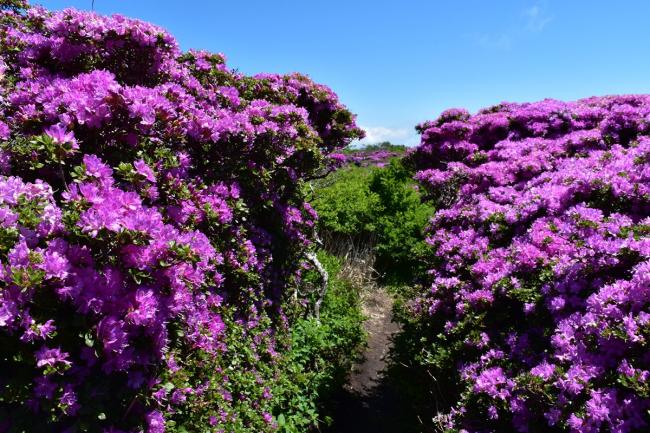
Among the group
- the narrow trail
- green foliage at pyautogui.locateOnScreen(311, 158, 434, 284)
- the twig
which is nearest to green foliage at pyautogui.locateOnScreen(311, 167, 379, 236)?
green foliage at pyautogui.locateOnScreen(311, 158, 434, 284)

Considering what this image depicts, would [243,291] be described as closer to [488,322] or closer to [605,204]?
[488,322]

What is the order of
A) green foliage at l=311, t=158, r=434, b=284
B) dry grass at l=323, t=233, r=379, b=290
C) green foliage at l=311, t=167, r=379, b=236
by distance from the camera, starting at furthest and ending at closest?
green foliage at l=311, t=158, r=434, b=284 → green foliage at l=311, t=167, r=379, b=236 → dry grass at l=323, t=233, r=379, b=290

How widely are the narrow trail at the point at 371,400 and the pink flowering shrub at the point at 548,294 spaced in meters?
1.92

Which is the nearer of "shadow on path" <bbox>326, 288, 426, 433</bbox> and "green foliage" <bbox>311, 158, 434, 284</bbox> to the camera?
"shadow on path" <bbox>326, 288, 426, 433</bbox>

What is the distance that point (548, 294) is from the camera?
379cm

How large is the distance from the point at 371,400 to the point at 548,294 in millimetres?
3897

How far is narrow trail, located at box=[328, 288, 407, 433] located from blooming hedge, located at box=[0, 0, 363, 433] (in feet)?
6.28

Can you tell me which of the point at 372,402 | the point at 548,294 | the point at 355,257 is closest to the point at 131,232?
the point at 548,294

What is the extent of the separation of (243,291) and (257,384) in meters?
0.98

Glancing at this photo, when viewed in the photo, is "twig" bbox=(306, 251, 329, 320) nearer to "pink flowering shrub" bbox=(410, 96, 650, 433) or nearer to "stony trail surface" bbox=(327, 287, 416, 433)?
"stony trail surface" bbox=(327, 287, 416, 433)

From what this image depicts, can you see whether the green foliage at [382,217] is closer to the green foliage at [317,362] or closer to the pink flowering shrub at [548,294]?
the green foliage at [317,362]

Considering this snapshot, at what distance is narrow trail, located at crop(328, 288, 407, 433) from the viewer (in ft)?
19.9

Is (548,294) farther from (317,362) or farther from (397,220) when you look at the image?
(397,220)

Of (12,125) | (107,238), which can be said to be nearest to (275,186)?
(12,125)
